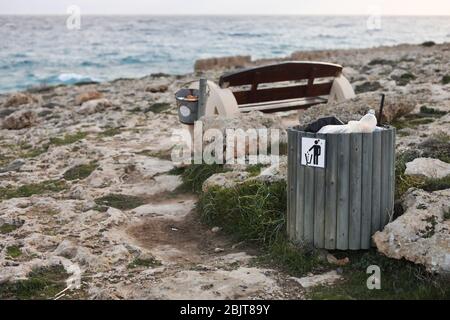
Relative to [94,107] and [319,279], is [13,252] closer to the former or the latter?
[319,279]

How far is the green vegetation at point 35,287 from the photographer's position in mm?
4742

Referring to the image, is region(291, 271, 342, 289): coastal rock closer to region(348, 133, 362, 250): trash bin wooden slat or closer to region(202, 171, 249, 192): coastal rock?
region(348, 133, 362, 250): trash bin wooden slat

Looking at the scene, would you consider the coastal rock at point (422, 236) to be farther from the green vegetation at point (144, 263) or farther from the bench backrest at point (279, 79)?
the bench backrest at point (279, 79)

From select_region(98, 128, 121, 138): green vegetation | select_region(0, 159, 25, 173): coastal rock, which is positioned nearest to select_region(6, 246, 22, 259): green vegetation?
select_region(0, 159, 25, 173): coastal rock

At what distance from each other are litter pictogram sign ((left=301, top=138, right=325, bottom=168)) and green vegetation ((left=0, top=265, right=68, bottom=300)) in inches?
90.1

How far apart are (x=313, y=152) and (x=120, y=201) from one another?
329 centimetres

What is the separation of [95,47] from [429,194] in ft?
191

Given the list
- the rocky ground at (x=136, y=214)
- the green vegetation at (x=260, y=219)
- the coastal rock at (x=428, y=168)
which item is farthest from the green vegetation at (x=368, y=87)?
the green vegetation at (x=260, y=219)

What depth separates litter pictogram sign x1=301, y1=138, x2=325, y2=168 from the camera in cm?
489

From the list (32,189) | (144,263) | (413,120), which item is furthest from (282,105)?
(144,263)

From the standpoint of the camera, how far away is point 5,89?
32.1m

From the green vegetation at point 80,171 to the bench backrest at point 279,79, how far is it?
2.36 meters
